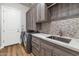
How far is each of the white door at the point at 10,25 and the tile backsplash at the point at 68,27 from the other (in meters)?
1.34

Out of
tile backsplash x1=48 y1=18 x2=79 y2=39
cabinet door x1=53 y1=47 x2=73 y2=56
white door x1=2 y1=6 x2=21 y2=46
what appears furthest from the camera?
white door x1=2 y1=6 x2=21 y2=46

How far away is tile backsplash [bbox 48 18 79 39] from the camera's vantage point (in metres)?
1.87

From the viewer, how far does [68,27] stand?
2076 mm

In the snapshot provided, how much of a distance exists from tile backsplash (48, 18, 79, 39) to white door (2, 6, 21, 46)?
4.40 ft

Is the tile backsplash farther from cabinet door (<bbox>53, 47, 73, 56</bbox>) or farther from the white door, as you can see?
the white door

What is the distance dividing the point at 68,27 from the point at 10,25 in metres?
1.94

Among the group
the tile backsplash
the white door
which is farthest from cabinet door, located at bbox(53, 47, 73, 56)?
the white door

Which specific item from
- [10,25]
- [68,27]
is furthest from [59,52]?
[10,25]

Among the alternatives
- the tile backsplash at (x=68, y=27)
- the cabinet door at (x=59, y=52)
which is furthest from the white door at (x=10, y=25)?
the cabinet door at (x=59, y=52)

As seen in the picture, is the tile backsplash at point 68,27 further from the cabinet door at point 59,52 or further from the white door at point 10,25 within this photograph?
the white door at point 10,25

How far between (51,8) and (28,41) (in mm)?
1372

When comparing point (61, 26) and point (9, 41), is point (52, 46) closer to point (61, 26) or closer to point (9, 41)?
point (61, 26)

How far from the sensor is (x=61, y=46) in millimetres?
1423

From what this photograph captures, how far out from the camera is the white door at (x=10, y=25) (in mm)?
3033
